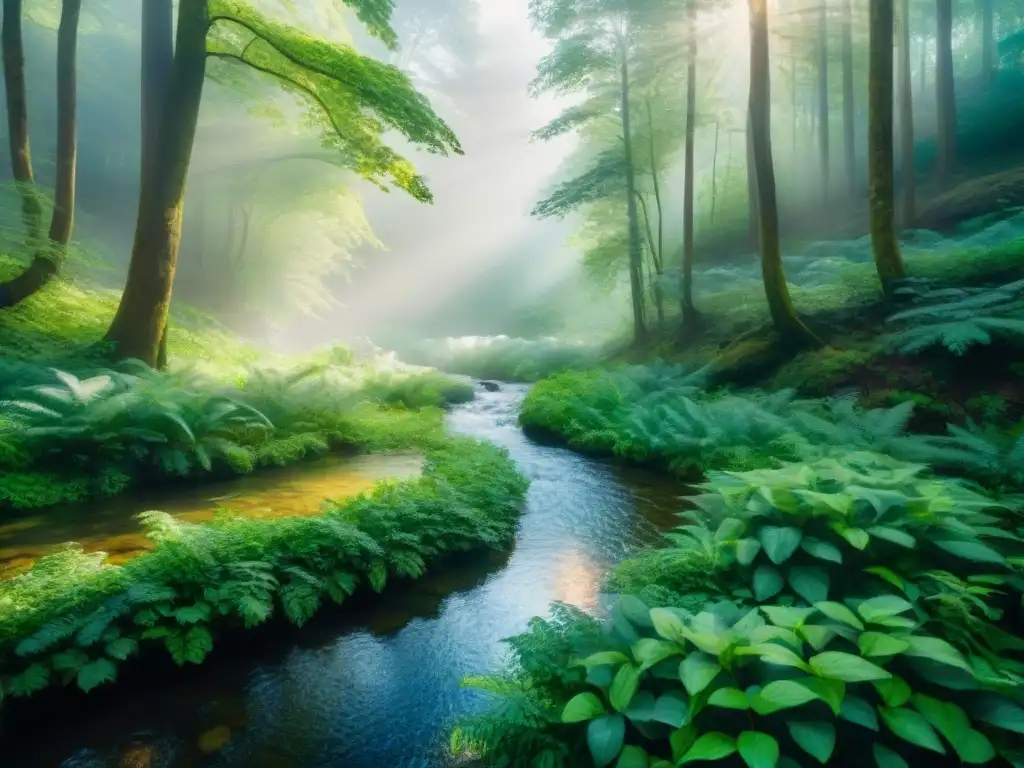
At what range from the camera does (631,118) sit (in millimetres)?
18047

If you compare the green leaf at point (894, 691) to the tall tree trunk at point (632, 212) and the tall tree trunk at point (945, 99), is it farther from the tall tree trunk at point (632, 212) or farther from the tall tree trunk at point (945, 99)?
the tall tree trunk at point (945, 99)

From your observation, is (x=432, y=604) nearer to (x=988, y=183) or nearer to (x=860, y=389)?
(x=860, y=389)

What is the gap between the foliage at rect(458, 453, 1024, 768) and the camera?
2.13 metres

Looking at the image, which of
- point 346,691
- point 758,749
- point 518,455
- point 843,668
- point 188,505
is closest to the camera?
point 758,749

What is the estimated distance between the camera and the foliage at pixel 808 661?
6.98 ft

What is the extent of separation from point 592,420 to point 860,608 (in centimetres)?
826

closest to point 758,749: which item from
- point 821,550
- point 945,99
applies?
point 821,550

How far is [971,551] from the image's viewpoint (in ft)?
9.73

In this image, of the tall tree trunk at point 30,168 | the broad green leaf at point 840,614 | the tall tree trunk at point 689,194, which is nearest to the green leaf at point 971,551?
the broad green leaf at point 840,614

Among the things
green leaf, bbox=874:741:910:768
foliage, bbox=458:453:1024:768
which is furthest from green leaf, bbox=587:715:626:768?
green leaf, bbox=874:741:910:768

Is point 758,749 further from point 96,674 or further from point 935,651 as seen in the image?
point 96,674

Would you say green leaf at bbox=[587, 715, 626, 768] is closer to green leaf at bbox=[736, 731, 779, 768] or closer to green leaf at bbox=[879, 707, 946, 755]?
green leaf at bbox=[736, 731, 779, 768]

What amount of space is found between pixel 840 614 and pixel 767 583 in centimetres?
63

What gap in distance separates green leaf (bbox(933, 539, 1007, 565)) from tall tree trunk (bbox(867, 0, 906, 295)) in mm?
7572
